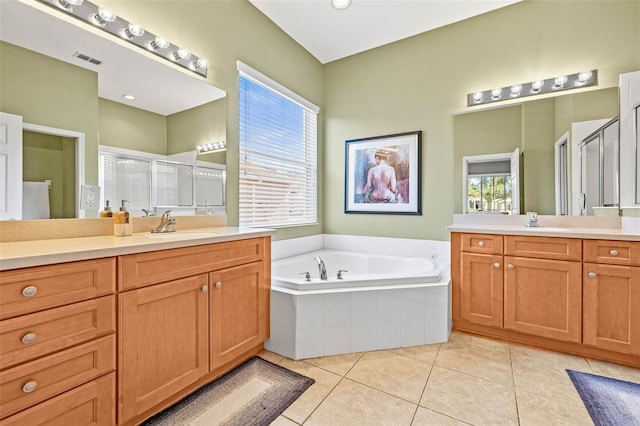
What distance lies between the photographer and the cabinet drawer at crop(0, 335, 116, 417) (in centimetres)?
93

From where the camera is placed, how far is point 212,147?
2.22 metres

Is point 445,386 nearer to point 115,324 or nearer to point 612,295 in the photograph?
point 612,295

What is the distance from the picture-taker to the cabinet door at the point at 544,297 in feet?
6.35

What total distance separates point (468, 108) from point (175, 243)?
2.76 meters

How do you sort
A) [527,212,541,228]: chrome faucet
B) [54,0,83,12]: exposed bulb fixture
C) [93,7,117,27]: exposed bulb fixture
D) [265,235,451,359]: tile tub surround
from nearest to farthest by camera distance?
1. [54,0,83,12]: exposed bulb fixture
2. [93,7,117,27]: exposed bulb fixture
3. [265,235,451,359]: tile tub surround
4. [527,212,541,228]: chrome faucet

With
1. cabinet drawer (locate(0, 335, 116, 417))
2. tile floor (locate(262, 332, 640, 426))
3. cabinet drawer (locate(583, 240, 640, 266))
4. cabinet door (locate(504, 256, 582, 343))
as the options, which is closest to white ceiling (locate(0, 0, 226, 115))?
cabinet drawer (locate(0, 335, 116, 417))

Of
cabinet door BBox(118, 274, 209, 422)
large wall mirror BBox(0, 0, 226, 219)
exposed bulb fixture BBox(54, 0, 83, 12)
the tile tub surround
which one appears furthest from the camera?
the tile tub surround

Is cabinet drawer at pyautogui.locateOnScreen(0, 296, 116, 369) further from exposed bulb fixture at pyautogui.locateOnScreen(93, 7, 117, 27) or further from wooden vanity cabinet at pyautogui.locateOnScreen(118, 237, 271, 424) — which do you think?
exposed bulb fixture at pyautogui.locateOnScreen(93, 7, 117, 27)

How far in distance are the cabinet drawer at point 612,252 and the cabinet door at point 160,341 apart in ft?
7.96

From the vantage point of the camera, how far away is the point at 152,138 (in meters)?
1.90

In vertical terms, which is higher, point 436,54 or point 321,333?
point 436,54

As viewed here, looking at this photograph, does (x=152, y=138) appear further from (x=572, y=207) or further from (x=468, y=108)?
(x=572, y=207)

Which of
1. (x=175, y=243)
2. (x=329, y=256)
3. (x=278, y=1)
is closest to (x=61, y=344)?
(x=175, y=243)

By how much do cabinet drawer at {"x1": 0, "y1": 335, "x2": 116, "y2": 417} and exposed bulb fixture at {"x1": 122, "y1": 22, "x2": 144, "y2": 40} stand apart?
67.1 inches
